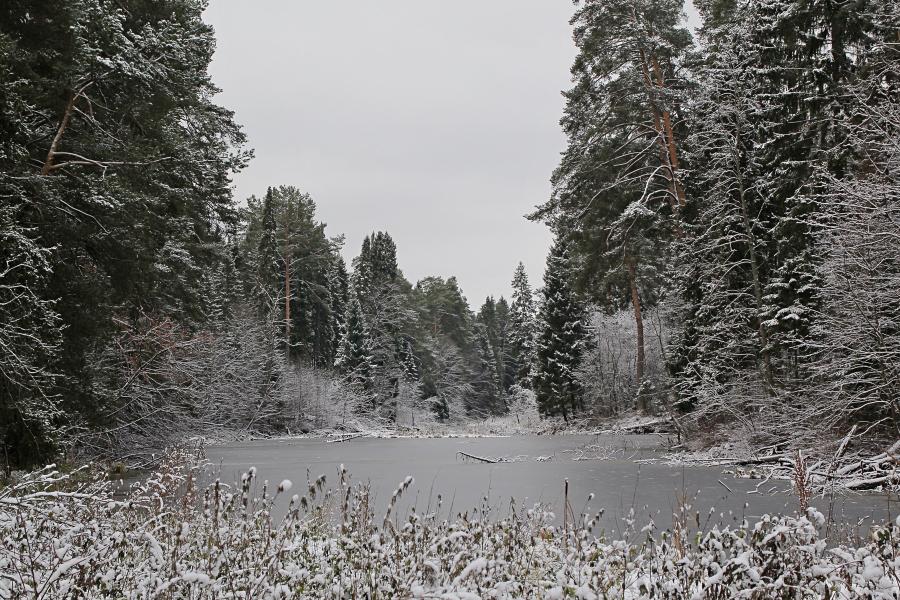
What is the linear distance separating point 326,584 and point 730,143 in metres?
14.3

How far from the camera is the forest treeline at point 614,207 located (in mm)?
7879

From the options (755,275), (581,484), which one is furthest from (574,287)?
(581,484)

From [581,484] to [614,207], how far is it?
472 inches

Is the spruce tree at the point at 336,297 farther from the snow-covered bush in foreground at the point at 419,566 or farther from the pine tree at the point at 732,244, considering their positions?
the snow-covered bush in foreground at the point at 419,566

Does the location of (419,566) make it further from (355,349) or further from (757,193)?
(355,349)

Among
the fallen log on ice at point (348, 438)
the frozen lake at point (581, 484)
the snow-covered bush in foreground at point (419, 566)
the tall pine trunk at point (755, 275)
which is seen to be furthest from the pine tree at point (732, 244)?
the fallen log on ice at point (348, 438)

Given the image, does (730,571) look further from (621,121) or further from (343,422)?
(343,422)

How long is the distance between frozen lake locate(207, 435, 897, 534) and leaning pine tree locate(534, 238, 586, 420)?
15866mm

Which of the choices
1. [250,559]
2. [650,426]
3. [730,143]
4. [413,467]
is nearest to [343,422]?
[650,426]

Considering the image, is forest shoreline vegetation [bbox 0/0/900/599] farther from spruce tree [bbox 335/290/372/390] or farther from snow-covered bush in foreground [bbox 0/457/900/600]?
spruce tree [bbox 335/290/372/390]

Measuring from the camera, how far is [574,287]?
78.3 ft

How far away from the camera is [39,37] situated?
840cm

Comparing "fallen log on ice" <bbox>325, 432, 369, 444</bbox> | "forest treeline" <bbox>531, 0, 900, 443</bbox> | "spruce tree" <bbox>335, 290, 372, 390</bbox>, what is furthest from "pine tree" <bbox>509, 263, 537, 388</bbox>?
"forest treeline" <bbox>531, 0, 900, 443</bbox>

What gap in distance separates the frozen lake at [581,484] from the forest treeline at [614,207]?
78.0 inches
